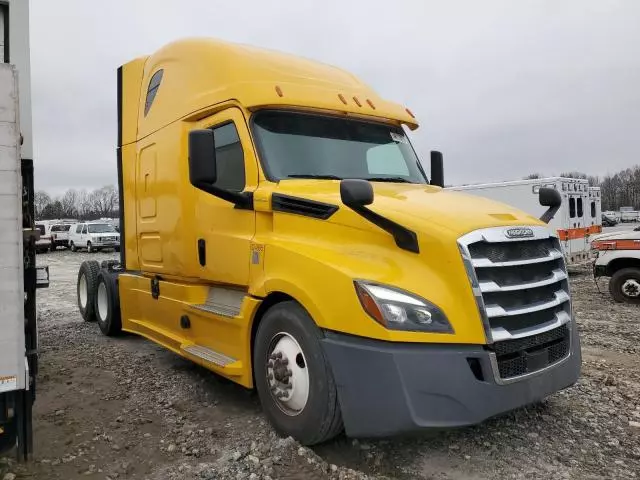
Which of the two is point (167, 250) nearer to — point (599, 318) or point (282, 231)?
point (282, 231)

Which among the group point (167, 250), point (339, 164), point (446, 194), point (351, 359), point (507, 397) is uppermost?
point (339, 164)

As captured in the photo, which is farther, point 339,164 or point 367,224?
→ point 339,164

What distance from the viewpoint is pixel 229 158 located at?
4.84 m

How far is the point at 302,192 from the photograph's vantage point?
13.5 ft

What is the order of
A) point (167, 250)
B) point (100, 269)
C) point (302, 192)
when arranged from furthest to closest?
point (100, 269) < point (167, 250) < point (302, 192)

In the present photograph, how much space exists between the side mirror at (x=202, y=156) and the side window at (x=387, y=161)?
58.3 inches

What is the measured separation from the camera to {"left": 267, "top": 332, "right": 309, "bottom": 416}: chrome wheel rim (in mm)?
3779

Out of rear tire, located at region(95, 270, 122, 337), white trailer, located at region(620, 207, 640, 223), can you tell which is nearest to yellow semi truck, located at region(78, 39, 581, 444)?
rear tire, located at region(95, 270, 122, 337)

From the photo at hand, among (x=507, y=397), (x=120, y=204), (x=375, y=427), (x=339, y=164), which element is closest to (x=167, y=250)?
(x=120, y=204)

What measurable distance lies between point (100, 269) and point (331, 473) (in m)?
6.38

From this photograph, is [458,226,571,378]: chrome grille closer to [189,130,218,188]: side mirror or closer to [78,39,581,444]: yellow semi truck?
[78,39,581,444]: yellow semi truck

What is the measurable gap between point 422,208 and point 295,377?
59.3 inches

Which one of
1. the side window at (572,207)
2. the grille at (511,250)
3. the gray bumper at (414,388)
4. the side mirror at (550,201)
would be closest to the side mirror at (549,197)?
the side mirror at (550,201)

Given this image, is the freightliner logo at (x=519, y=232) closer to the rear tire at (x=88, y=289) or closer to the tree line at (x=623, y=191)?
the rear tire at (x=88, y=289)
